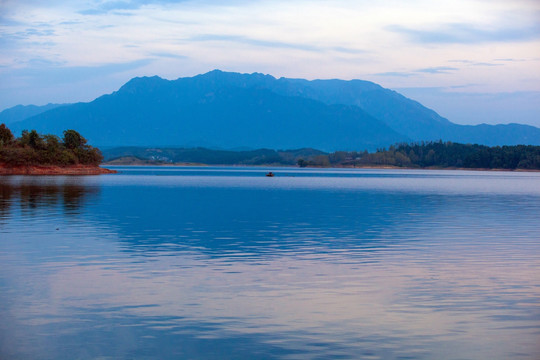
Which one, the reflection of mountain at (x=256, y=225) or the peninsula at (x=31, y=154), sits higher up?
the peninsula at (x=31, y=154)

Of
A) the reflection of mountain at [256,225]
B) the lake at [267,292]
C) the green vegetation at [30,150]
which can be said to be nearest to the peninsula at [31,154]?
the green vegetation at [30,150]

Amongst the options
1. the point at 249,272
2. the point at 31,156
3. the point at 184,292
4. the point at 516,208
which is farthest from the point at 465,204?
the point at 31,156

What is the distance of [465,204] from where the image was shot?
7900 centimetres

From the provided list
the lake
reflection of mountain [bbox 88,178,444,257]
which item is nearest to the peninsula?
reflection of mountain [bbox 88,178,444,257]

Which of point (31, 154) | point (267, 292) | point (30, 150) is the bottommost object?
point (267, 292)

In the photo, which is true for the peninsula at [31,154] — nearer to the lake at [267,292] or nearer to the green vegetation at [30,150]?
the green vegetation at [30,150]

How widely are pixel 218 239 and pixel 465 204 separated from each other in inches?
1848

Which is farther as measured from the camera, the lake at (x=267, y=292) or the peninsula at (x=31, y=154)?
the peninsula at (x=31, y=154)

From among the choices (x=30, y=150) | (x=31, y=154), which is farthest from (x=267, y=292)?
(x=31, y=154)

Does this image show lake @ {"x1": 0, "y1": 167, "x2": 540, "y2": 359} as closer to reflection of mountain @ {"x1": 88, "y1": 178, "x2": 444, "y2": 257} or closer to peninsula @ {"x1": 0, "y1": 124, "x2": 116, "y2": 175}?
reflection of mountain @ {"x1": 88, "y1": 178, "x2": 444, "y2": 257}

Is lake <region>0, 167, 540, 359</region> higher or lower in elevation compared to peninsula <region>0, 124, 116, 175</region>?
lower

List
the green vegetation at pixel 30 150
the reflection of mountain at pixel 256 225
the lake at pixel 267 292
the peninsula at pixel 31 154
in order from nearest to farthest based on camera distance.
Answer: the lake at pixel 267 292 < the reflection of mountain at pixel 256 225 < the green vegetation at pixel 30 150 < the peninsula at pixel 31 154

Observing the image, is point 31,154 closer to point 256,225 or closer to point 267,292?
point 256,225

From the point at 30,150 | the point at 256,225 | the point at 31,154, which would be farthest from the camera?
the point at 31,154
